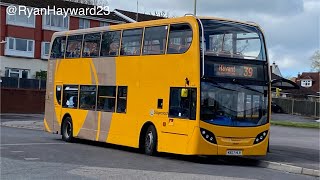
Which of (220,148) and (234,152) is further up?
(220,148)

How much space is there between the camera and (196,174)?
1255 cm

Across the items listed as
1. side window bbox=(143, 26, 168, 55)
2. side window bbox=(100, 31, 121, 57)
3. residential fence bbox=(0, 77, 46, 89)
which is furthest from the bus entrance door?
residential fence bbox=(0, 77, 46, 89)

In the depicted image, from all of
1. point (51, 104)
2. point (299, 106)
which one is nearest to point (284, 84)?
point (51, 104)

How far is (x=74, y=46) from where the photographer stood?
838 inches

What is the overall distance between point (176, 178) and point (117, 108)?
7.21 m

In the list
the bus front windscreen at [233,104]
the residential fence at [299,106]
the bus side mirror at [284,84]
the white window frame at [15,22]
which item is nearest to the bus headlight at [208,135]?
the bus front windscreen at [233,104]

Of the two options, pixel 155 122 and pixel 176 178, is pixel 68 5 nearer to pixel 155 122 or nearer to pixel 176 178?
pixel 155 122

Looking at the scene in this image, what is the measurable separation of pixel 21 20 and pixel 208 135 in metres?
43.1

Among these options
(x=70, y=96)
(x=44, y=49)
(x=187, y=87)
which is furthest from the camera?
(x=44, y=49)

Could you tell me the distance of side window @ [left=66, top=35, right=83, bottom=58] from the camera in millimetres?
20917

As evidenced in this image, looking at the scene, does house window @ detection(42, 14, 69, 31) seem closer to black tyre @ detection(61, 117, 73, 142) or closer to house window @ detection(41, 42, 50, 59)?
house window @ detection(41, 42, 50, 59)

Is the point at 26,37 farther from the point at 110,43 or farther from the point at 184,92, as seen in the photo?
the point at 184,92

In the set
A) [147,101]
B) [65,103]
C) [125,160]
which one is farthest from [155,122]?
[65,103]

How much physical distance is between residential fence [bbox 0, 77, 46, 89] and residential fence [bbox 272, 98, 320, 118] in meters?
32.7
